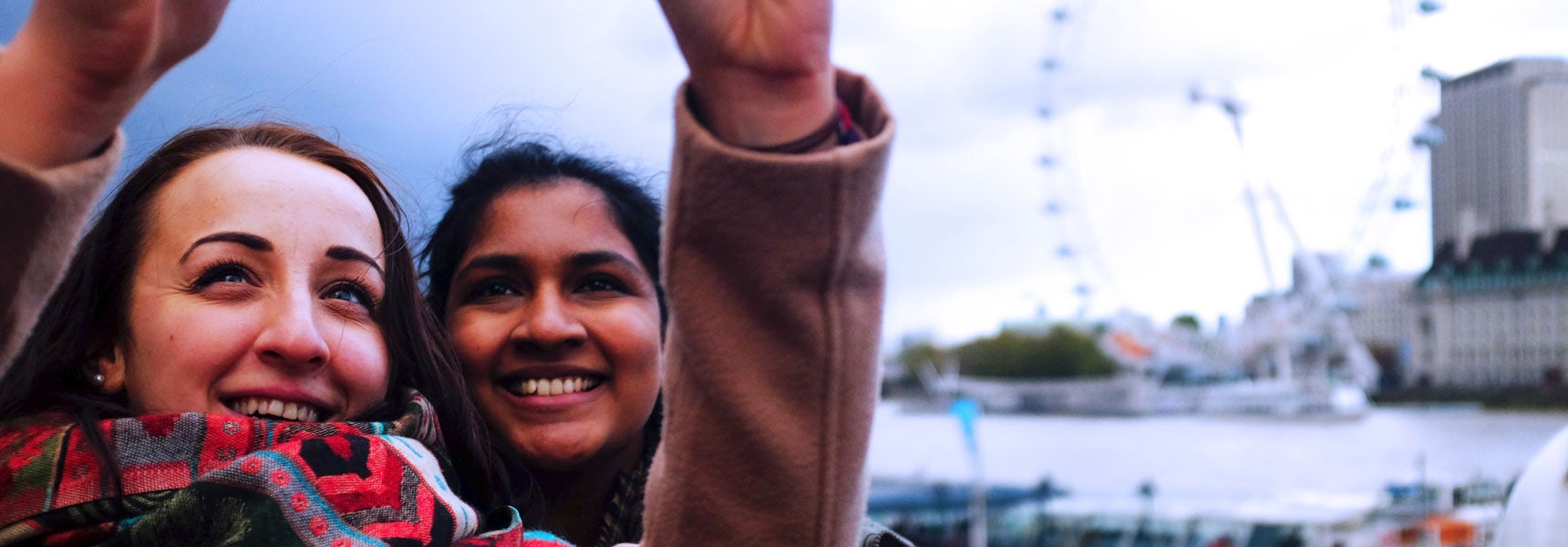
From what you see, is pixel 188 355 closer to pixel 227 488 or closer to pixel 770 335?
pixel 227 488

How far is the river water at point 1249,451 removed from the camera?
28.9 metres

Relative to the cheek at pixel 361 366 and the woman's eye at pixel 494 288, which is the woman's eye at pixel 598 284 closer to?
the woman's eye at pixel 494 288

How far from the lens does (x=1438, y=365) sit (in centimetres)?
3384

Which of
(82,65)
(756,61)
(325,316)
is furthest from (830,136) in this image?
(325,316)

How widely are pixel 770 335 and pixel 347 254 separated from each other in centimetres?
45

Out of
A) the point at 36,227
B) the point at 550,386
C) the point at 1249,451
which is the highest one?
the point at 36,227

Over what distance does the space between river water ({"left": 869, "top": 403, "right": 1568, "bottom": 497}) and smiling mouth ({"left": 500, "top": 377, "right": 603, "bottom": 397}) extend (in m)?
22.8

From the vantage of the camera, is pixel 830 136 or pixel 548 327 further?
pixel 548 327

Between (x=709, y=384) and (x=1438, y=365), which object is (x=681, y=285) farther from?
(x=1438, y=365)

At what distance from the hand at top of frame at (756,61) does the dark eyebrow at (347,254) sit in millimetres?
431

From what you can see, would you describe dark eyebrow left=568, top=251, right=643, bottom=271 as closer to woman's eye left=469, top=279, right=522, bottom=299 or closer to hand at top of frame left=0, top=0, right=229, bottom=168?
woman's eye left=469, top=279, right=522, bottom=299

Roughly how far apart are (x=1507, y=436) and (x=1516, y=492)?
32.8m

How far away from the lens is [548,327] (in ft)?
4.31

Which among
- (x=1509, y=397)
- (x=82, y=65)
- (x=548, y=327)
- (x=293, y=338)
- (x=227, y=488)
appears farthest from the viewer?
(x=1509, y=397)
